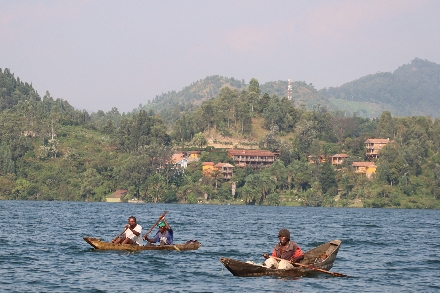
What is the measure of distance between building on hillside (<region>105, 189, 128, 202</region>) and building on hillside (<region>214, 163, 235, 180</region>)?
2485cm

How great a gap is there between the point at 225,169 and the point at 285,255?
6063 inches

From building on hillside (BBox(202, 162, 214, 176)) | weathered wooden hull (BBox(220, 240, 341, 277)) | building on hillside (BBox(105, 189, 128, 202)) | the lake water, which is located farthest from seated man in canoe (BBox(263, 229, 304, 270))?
building on hillside (BBox(202, 162, 214, 176))

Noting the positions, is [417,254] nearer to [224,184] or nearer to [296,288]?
[296,288]

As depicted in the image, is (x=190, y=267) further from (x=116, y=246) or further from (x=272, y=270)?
(x=116, y=246)

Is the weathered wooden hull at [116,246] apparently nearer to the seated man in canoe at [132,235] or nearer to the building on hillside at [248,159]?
the seated man in canoe at [132,235]

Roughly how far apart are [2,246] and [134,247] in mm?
10512

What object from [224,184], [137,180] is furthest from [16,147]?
[224,184]

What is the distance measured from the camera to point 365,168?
192 metres

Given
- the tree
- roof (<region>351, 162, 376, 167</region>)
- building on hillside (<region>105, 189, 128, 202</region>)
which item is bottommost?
building on hillside (<region>105, 189, 128, 202</region>)

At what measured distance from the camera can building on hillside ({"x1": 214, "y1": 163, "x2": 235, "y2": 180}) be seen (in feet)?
617

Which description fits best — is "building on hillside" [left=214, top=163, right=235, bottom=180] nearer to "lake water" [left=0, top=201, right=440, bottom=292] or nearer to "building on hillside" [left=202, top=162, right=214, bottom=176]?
"building on hillside" [left=202, top=162, right=214, bottom=176]

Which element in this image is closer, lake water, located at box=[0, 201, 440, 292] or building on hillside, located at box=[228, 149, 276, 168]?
lake water, located at box=[0, 201, 440, 292]

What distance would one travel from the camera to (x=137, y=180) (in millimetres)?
182375

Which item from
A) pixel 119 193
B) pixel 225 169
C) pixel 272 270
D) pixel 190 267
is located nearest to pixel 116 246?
pixel 190 267
